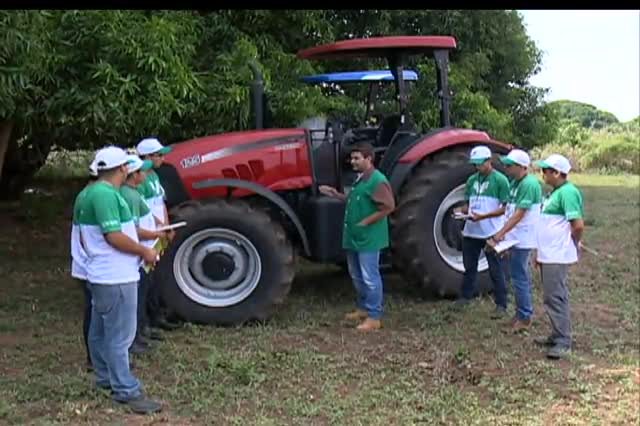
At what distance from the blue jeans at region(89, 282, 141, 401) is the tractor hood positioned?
238 centimetres

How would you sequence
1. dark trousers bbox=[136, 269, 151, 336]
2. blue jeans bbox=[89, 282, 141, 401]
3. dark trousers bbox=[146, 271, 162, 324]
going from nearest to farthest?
blue jeans bbox=[89, 282, 141, 401], dark trousers bbox=[136, 269, 151, 336], dark trousers bbox=[146, 271, 162, 324]

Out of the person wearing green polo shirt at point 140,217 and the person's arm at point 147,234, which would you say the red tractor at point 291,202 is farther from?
the person's arm at point 147,234

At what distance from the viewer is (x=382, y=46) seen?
7.48m

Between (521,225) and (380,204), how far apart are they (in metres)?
1.08

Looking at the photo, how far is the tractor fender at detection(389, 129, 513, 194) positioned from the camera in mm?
7664

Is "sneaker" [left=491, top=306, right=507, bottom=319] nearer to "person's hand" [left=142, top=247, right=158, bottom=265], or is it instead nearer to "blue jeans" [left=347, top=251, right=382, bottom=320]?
"blue jeans" [left=347, top=251, right=382, bottom=320]

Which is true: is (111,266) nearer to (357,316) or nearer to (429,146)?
(357,316)

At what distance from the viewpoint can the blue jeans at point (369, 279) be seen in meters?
6.90

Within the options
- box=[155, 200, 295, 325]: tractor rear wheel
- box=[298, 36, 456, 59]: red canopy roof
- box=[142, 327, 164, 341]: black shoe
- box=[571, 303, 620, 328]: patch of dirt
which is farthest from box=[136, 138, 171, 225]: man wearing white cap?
box=[571, 303, 620, 328]: patch of dirt

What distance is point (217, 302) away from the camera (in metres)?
6.98
